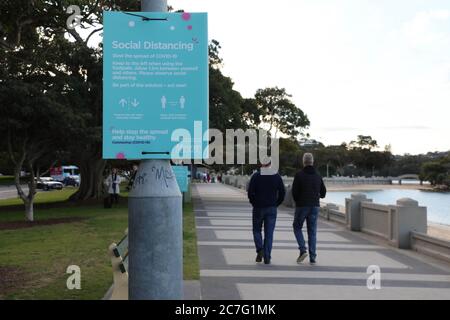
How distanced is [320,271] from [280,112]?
41424 millimetres

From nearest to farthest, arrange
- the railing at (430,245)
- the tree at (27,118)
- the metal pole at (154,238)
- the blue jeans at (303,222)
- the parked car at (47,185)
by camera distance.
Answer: the metal pole at (154,238), the blue jeans at (303,222), the railing at (430,245), the tree at (27,118), the parked car at (47,185)

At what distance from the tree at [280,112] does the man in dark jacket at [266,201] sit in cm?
3854

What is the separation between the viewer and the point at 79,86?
21.6 metres

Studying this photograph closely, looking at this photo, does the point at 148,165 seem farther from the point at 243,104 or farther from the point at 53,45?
the point at 243,104

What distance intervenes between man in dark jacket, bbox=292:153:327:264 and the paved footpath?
0.31 meters

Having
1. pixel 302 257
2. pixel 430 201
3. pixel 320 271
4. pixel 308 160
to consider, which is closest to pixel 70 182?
pixel 430 201

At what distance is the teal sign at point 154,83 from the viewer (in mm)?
4199

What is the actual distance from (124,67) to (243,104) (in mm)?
32181

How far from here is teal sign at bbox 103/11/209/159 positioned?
4.20 m

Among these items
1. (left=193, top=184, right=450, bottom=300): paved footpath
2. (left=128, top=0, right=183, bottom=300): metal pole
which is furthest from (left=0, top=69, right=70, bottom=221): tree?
(left=128, top=0, right=183, bottom=300): metal pole

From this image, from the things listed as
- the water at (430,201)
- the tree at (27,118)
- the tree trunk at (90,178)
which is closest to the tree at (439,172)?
the water at (430,201)

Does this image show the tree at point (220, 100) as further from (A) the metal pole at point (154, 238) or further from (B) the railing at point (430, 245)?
(A) the metal pole at point (154, 238)

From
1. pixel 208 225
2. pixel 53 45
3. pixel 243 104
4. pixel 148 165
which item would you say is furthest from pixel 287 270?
→ pixel 243 104

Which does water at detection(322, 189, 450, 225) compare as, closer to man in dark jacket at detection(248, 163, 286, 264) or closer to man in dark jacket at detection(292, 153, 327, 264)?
man in dark jacket at detection(292, 153, 327, 264)
